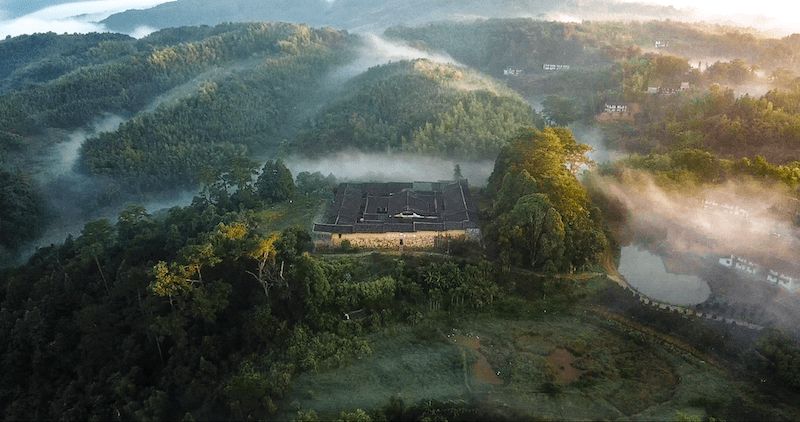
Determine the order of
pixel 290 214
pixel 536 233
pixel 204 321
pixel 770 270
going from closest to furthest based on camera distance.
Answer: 1. pixel 204 321
2. pixel 770 270
3. pixel 536 233
4. pixel 290 214

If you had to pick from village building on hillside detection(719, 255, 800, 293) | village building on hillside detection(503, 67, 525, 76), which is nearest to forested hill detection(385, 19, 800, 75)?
village building on hillside detection(503, 67, 525, 76)

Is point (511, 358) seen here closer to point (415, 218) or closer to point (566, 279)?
point (566, 279)

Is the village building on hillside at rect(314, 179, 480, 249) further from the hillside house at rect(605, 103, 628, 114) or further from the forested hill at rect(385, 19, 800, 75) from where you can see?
the forested hill at rect(385, 19, 800, 75)

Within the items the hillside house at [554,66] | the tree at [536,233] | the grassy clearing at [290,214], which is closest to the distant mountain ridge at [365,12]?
the hillside house at [554,66]

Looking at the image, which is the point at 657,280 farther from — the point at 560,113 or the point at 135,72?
the point at 135,72

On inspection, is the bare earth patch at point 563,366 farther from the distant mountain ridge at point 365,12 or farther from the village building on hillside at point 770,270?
the distant mountain ridge at point 365,12

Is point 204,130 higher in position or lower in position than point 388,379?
higher

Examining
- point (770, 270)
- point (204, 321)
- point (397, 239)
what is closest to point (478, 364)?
point (397, 239)
